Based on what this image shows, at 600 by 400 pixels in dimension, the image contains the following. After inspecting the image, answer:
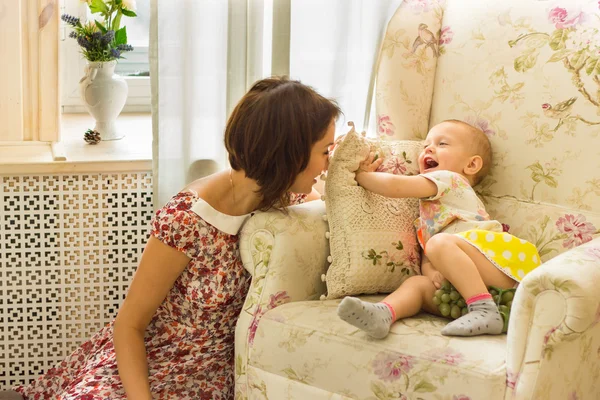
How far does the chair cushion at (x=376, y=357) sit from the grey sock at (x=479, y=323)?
2 centimetres

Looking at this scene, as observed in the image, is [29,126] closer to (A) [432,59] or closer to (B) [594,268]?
(A) [432,59]

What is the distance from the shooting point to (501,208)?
6.82 feet

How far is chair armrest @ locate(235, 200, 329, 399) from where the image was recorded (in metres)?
1.77

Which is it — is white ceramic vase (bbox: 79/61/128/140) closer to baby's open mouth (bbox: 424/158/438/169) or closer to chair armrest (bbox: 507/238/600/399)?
baby's open mouth (bbox: 424/158/438/169)

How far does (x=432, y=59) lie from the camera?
2.22 m

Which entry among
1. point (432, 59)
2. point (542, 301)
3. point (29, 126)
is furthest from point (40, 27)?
point (542, 301)

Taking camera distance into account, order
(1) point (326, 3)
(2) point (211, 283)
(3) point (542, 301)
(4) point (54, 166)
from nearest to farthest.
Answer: (3) point (542, 301) < (2) point (211, 283) < (4) point (54, 166) < (1) point (326, 3)

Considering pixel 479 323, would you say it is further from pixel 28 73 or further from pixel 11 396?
pixel 28 73

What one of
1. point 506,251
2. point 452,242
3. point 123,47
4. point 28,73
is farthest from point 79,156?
point 506,251

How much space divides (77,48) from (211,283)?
4.15ft

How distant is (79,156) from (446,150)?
1.04 metres

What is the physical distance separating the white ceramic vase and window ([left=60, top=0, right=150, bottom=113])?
34 cm

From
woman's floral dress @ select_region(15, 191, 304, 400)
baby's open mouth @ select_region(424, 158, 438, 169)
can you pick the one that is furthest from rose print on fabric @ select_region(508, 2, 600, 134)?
woman's floral dress @ select_region(15, 191, 304, 400)

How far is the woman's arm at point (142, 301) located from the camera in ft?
5.53
